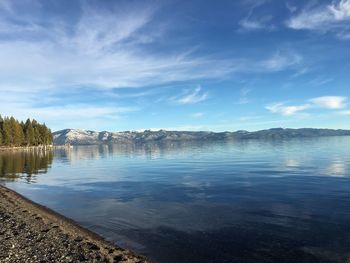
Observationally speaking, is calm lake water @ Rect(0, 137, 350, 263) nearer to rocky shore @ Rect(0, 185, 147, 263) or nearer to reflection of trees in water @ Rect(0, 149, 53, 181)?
rocky shore @ Rect(0, 185, 147, 263)

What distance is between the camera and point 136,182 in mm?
62938

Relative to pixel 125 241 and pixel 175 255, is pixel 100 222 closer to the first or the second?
pixel 125 241

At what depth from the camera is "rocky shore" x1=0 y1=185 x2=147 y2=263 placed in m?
21.6

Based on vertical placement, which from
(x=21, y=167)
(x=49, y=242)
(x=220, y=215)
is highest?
(x=21, y=167)

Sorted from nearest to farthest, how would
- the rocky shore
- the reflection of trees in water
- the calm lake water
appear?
the rocky shore → the calm lake water → the reflection of trees in water

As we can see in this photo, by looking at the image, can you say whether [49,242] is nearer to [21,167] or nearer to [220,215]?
[220,215]

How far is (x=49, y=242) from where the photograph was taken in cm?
2483

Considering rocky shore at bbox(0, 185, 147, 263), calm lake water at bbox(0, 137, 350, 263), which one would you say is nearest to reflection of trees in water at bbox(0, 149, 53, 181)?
calm lake water at bbox(0, 137, 350, 263)

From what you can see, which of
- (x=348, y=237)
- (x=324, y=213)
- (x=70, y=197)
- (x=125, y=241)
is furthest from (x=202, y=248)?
(x=70, y=197)

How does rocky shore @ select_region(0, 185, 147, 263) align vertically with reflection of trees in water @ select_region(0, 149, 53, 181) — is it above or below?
below

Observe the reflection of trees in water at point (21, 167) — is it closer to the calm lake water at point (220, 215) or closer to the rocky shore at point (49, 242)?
the calm lake water at point (220, 215)

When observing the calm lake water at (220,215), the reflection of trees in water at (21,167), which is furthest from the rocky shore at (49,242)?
the reflection of trees in water at (21,167)

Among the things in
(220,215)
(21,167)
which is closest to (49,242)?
(220,215)

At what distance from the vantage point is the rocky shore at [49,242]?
71.0 feet
